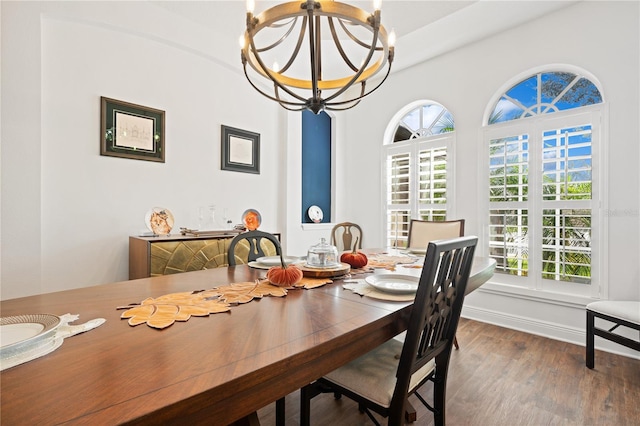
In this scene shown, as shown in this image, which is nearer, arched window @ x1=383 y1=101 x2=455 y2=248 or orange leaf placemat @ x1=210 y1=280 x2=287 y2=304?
orange leaf placemat @ x1=210 y1=280 x2=287 y2=304

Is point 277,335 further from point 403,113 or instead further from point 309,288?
point 403,113

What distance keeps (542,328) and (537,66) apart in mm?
2483

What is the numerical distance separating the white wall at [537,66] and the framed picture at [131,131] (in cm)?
272

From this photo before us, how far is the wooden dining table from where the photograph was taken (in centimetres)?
54

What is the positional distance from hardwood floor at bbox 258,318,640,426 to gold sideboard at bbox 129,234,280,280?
4.67ft

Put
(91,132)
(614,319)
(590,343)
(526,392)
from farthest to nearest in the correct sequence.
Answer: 1. (91,132)
2. (590,343)
3. (614,319)
4. (526,392)

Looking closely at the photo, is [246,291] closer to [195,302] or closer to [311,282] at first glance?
[195,302]

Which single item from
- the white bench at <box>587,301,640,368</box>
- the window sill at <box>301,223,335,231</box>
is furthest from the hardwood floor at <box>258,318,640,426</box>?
the window sill at <box>301,223,335,231</box>

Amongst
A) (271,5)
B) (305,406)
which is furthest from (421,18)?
(305,406)

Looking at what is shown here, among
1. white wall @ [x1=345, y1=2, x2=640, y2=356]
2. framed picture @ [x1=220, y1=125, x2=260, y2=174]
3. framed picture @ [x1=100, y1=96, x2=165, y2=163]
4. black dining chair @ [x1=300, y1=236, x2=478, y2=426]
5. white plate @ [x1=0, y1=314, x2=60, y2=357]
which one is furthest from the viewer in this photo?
framed picture @ [x1=220, y1=125, x2=260, y2=174]

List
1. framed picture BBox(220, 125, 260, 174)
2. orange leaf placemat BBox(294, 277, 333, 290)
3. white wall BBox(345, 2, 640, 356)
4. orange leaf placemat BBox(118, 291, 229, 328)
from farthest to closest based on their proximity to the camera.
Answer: framed picture BBox(220, 125, 260, 174), white wall BBox(345, 2, 640, 356), orange leaf placemat BBox(294, 277, 333, 290), orange leaf placemat BBox(118, 291, 229, 328)

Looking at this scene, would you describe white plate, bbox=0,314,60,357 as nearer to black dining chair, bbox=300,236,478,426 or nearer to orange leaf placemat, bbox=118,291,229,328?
orange leaf placemat, bbox=118,291,229,328

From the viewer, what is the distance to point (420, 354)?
1.17 meters

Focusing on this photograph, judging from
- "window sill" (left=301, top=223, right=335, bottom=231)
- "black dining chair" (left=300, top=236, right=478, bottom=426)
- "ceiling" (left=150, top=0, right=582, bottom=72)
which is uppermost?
"ceiling" (left=150, top=0, right=582, bottom=72)
